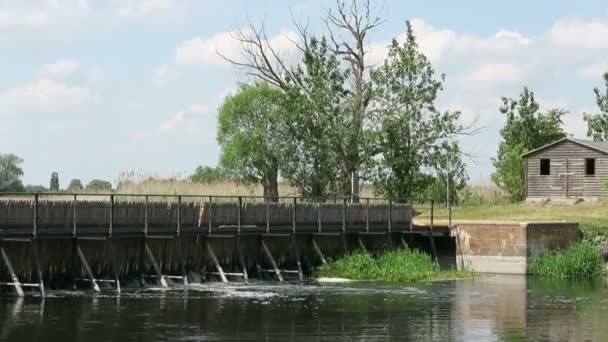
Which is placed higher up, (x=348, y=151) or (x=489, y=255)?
(x=348, y=151)

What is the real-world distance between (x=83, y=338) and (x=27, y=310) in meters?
5.31

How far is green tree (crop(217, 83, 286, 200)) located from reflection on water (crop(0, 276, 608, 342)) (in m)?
37.7

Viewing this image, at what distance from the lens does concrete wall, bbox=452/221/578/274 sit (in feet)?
169

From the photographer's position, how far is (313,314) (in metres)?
35.0

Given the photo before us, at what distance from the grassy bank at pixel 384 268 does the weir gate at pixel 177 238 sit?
3.70 feet

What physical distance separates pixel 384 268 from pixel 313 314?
13768 mm

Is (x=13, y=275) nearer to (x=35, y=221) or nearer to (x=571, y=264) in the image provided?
(x=35, y=221)

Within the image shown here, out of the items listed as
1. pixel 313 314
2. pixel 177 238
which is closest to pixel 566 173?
pixel 177 238

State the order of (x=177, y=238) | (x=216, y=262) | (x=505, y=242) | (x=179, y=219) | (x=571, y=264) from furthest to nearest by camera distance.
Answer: (x=505, y=242) → (x=571, y=264) → (x=216, y=262) → (x=177, y=238) → (x=179, y=219)

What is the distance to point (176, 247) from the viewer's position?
43.5 m

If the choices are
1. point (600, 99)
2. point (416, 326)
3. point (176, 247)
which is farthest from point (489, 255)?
point (600, 99)

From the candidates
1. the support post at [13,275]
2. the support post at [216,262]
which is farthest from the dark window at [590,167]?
the support post at [13,275]

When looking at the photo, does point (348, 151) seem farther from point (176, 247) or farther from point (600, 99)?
point (600, 99)

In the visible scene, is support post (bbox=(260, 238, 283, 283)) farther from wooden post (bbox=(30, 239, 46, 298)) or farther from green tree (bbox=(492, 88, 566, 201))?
green tree (bbox=(492, 88, 566, 201))
